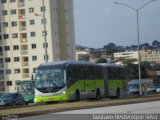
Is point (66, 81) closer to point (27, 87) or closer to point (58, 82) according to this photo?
point (58, 82)

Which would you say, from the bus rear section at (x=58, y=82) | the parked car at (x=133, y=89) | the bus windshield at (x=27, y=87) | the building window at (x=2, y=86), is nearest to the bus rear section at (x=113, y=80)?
the bus rear section at (x=58, y=82)

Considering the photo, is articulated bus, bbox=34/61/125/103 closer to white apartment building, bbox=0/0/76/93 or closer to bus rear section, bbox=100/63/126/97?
bus rear section, bbox=100/63/126/97

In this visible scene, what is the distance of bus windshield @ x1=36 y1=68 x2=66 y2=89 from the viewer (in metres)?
41.1

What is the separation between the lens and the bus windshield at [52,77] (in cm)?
4112

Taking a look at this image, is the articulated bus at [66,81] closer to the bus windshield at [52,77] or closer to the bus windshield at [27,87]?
the bus windshield at [52,77]

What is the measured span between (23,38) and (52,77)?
256ft

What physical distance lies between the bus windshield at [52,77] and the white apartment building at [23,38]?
242ft

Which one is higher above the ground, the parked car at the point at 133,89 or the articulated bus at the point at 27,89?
the articulated bus at the point at 27,89

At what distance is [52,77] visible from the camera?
41.2m

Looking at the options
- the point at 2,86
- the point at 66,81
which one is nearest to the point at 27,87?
the point at 66,81

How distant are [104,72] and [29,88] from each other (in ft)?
44.6

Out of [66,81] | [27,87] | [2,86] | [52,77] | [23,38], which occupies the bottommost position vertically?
[2,86]

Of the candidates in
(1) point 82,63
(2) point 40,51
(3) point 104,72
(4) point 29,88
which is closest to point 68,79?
(1) point 82,63

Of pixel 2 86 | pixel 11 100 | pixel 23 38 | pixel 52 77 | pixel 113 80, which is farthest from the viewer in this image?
pixel 2 86
